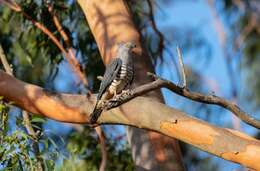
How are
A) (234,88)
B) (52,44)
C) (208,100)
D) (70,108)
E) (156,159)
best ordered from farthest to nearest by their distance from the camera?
(234,88) → (52,44) → (156,159) → (70,108) → (208,100)

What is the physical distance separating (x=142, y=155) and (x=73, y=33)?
1.72 m

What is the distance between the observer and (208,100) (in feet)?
9.77

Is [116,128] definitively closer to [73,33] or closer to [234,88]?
[73,33]

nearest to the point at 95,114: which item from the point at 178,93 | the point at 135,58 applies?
the point at 178,93

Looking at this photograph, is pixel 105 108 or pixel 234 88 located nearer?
pixel 105 108

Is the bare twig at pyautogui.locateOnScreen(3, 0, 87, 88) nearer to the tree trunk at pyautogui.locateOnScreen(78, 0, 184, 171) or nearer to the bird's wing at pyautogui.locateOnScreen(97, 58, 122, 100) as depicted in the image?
the tree trunk at pyautogui.locateOnScreen(78, 0, 184, 171)

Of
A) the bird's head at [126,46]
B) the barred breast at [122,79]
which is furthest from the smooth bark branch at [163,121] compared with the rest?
the bird's head at [126,46]

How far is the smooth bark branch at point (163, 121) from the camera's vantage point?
295 centimetres

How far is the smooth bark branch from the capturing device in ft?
9.67

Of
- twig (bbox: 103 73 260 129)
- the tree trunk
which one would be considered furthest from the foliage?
the tree trunk

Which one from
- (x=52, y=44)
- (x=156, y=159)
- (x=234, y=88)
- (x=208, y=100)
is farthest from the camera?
(x=234, y=88)

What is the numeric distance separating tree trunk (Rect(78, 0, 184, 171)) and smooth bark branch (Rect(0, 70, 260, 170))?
21.4 inches

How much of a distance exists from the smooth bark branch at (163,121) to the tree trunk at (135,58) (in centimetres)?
54

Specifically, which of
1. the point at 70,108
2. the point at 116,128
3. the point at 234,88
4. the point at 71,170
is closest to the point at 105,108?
the point at 70,108
